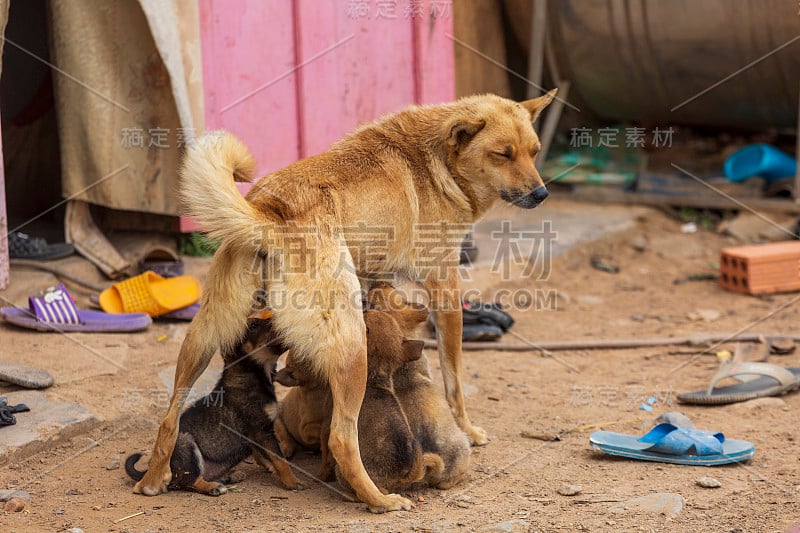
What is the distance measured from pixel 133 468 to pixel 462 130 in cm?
239

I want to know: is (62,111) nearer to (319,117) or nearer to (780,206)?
(319,117)

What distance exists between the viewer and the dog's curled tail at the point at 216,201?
4.01m

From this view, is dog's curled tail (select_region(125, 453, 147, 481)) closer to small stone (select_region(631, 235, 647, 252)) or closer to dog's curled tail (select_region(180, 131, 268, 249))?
dog's curled tail (select_region(180, 131, 268, 249))

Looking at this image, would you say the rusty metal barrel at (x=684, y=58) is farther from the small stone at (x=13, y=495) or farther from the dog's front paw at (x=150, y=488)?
the small stone at (x=13, y=495)

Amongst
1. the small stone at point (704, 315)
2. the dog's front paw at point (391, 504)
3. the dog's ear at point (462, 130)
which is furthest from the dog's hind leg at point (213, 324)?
the small stone at point (704, 315)

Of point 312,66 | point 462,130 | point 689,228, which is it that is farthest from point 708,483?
point 689,228

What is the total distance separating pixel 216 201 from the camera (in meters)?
4.01

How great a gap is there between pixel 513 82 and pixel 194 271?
18.3 feet

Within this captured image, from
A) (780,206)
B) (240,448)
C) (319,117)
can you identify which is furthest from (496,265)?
(240,448)

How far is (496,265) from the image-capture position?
26.9 feet

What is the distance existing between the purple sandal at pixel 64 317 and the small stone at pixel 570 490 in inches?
127

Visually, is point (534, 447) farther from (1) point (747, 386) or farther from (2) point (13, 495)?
(2) point (13, 495)

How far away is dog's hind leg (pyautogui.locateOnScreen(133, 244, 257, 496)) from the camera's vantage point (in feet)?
13.9

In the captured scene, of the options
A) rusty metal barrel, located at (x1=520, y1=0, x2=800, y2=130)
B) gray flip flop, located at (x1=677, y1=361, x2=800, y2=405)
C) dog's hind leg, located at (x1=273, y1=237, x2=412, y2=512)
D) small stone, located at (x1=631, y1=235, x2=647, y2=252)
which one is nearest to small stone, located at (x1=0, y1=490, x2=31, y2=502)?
dog's hind leg, located at (x1=273, y1=237, x2=412, y2=512)
